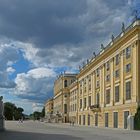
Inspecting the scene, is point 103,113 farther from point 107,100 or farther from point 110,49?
point 110,49

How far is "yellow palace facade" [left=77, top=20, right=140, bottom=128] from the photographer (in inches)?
2347

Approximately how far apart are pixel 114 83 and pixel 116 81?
1619mm

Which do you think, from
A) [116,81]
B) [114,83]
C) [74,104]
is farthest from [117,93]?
[74,104]

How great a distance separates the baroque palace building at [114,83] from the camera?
5991 centimetres

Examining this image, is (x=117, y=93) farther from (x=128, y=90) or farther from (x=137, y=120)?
(x=137, y=120)

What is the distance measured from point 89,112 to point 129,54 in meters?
35.9

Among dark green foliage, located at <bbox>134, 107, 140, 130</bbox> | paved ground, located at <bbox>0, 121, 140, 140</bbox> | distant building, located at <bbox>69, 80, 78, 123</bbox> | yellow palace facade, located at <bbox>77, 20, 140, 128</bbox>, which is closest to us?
paved ground, located at <bbox>0, 121, 140, 140</bbox>

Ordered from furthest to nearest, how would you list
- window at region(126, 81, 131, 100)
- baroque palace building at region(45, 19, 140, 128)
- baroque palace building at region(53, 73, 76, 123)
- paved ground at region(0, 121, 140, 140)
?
baroque palace building at region(53, 73, 76, 123), window at region(126, 81, 131, 100), baroque palace building at region(45, 19, 140, 128), paved ground at region(0, 121, 140, 140)

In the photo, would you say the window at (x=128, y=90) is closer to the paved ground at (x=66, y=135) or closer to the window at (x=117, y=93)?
the window at (x=117, y=93)

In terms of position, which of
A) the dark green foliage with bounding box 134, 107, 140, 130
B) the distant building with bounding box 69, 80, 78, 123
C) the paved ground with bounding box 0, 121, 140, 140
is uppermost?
the distant building with bounding box 69, 80, 78, 123

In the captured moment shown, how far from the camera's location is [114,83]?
70.9 metres

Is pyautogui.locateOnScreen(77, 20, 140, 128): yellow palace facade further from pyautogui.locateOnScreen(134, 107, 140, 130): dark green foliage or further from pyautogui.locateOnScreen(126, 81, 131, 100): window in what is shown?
pyautogui.locateOnScreen(134, 107, 140, 130): dark green foliage

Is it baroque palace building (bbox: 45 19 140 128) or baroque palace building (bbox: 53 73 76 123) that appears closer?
baroque palace building (bbox: 45 19 140 128)

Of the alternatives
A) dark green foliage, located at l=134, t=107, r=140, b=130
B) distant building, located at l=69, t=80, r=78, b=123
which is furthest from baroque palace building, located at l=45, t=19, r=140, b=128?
distant building, located at l=69, t=80, r=78, b=123
